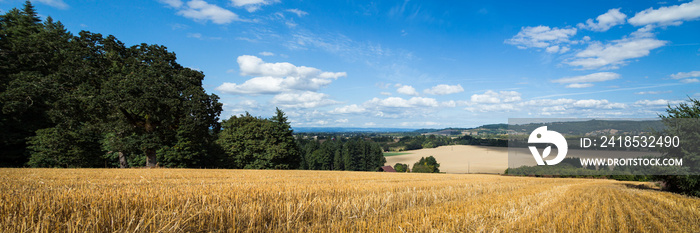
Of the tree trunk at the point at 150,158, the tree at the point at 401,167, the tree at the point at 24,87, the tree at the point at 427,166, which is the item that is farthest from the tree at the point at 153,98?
the tree at the point at 401,167

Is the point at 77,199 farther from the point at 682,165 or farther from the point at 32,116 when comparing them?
the point at 32,116

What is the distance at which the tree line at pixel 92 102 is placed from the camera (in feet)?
82.5

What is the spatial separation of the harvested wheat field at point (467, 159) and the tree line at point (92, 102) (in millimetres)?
68287

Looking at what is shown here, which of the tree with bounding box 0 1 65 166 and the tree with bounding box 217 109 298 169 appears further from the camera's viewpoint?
the tree with bounding box 217 109 298 169

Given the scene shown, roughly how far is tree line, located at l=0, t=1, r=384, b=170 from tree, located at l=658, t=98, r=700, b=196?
115 ft

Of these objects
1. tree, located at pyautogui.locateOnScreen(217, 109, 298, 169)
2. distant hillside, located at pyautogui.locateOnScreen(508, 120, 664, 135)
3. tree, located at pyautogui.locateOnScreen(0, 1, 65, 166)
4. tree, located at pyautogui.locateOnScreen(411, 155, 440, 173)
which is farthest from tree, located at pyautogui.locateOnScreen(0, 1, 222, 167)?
tree, located at pyautogui.locateOnScreen(411, 155, 440, 173)

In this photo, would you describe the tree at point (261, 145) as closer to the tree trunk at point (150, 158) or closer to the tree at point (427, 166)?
the tree trunk at point (150, 158)

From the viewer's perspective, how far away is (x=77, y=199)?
475 cm

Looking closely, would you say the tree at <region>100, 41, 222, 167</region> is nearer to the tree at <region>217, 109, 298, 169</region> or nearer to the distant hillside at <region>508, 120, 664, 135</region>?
the tree at <region>217, 109, 298, 169</region>

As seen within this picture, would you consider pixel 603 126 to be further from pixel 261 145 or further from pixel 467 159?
pixel 467 159

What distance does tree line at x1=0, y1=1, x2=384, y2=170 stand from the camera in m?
25.2


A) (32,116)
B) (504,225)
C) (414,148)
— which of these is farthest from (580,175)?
(414,148)

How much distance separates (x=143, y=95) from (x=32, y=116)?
1707 cm

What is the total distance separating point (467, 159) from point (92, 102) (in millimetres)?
95794
